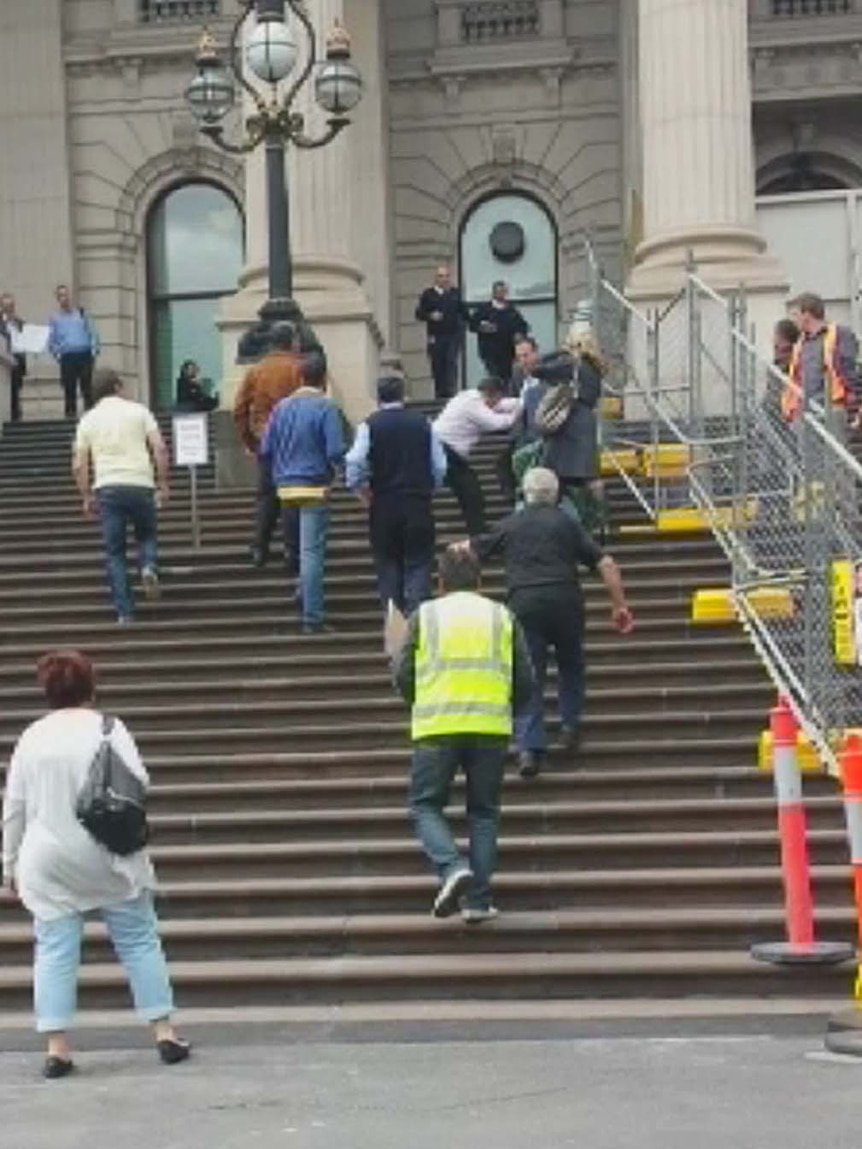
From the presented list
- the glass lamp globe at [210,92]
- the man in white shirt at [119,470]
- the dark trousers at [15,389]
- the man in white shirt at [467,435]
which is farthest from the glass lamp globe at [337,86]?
the dark trousers at [15,389]

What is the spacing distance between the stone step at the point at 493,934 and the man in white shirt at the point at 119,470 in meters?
4.65

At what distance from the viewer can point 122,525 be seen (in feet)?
47.5

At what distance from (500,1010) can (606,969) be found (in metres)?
0.53

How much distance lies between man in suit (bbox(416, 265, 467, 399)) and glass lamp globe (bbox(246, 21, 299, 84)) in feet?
20.7

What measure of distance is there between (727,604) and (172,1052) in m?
6.27

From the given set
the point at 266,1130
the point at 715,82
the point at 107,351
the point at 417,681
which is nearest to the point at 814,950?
the point at 417,681

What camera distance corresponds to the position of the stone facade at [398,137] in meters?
29.6

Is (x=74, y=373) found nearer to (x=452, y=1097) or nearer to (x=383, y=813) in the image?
(x=383, y=813)

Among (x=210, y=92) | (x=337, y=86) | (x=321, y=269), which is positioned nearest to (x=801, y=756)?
(x=337, y=86)

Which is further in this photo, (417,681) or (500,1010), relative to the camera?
(417,681)

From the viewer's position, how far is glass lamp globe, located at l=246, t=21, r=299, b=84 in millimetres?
18297

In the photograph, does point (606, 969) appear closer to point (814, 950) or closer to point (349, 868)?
point (814, 950)

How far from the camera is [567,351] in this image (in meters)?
15.7

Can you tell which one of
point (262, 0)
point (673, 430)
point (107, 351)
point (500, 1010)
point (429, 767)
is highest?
point (262, 0)
